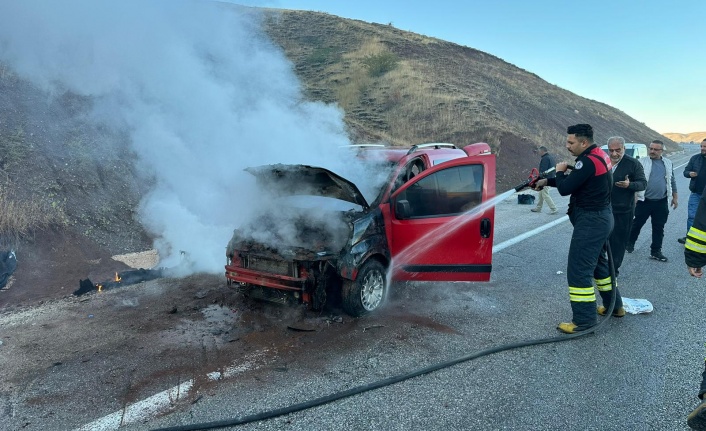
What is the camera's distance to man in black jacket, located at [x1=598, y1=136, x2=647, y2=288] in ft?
18.0

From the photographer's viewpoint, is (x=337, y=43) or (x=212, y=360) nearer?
(x=212, y=360)

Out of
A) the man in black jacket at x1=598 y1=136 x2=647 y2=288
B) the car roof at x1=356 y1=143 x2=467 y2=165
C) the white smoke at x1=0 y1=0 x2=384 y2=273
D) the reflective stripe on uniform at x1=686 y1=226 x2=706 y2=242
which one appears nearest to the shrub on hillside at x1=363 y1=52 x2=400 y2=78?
the white smoke at x1=0 y1=0 x2=384 y2=273

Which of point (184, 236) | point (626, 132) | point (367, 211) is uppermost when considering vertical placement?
point (626, 132)

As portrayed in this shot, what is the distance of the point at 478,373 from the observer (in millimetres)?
3475

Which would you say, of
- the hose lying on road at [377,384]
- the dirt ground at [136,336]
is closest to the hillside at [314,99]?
the dirt ground at [136,336]

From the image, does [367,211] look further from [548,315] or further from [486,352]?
[548,315]

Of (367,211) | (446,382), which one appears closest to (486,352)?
(446,382)

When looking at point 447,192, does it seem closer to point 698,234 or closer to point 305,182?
point 305,182

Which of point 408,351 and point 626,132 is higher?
point 626,132

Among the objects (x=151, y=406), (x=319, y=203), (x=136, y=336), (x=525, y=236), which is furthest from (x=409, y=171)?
(x=525, y=236)

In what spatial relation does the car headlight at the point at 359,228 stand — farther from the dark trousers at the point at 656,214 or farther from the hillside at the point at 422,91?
the hillside at the point at 422,91

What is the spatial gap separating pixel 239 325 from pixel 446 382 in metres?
2.07

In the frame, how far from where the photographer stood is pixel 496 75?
39500 millimetres

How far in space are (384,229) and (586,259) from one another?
76.2 inches
